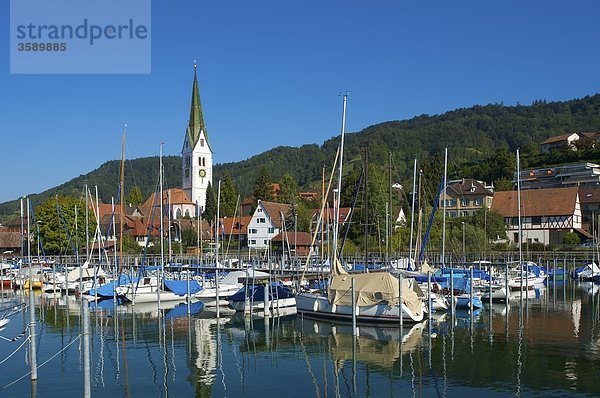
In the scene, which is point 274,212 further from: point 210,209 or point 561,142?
point 561,142

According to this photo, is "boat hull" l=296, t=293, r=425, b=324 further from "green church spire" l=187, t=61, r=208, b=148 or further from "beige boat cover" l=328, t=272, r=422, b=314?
"green church spire" l=187, t=61, r=208, b=148

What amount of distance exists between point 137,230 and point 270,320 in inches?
3458

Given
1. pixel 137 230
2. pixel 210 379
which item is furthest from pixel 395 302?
pixel 137 230

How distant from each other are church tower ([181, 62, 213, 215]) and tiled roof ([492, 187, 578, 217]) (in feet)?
252

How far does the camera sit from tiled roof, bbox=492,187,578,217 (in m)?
113

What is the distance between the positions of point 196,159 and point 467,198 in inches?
2757

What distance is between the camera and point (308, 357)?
107 feet

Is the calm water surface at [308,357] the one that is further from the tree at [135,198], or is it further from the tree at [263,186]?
the tree at [135,198]

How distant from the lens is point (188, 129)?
563ft

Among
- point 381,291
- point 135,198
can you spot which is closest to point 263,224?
point 135,198

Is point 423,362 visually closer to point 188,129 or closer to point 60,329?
point 60,329

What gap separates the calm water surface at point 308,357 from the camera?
26.1 metres

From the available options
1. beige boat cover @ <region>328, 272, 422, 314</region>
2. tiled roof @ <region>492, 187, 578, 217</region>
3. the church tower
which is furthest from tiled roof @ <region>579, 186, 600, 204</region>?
beige boat cover @ <region>328, 272, 422, 314</region>

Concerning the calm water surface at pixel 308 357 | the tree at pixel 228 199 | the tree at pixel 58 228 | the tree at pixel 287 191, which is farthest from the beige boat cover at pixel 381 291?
→ the tree at pixel 228 199
